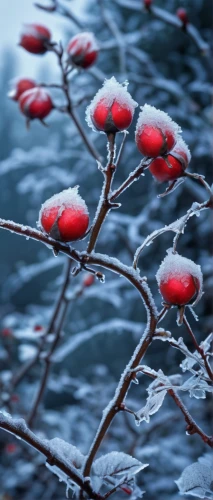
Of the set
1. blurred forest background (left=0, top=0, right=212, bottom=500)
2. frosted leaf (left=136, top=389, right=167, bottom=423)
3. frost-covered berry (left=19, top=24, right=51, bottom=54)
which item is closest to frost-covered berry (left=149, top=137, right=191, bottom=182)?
frosted leaf (left=136, top=389, right=167, bottom=423)

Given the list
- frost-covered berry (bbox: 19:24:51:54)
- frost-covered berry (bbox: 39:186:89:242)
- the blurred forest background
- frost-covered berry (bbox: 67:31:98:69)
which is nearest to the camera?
frost-covered berry (bbox: 39:186:89:242)

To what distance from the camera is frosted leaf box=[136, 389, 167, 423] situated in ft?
1.32

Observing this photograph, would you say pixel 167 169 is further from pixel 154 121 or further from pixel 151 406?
pixel 151 406

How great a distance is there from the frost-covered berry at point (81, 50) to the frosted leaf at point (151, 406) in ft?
2.12

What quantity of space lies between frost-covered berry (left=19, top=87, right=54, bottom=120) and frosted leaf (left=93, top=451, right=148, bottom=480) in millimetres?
610

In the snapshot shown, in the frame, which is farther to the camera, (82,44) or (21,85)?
(21,85)

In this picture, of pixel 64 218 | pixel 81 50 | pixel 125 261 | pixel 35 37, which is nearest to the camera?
pixel 64 218

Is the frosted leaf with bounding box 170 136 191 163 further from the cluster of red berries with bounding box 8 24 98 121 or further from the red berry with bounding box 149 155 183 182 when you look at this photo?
the cluster of red berries with bounding box 8 24 98 121

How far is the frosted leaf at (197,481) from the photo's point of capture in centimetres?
42

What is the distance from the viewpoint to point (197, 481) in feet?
1.40

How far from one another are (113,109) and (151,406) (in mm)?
277

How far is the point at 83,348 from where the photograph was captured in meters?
4.23

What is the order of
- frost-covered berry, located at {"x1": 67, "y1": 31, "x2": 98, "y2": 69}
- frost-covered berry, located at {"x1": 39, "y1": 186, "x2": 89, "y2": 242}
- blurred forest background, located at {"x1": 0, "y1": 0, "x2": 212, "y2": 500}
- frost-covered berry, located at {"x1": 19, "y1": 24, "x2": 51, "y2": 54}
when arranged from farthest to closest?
blurred forest background, located at {"x1": 0, "y1": 0, "x2": 212, "y2": 500} < frost-covered berry, located at {"x1": 19, "y1": 24, "x2": 51, "y2": 54} < frost-covered berry, located at {"x1": 67, "y1": 31, "x2": 98, "y2": 69} < frost-covered berry, located at {"x1": 39, "y1": 186, "x2": 89, "y2": 242}

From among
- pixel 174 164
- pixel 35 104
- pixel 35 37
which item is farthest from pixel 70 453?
pixel 35 37
